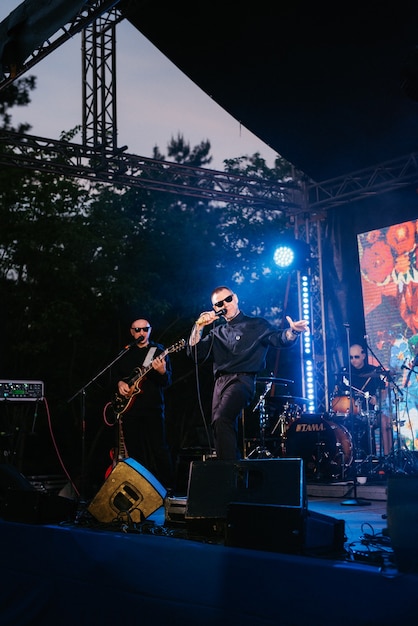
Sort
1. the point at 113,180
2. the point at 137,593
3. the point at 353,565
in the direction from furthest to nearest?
the point at 113,180 → the point at 137,593 → the point at 353,565

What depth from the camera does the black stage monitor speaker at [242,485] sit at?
3.35m

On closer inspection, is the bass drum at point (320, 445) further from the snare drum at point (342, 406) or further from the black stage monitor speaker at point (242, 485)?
the black stage monitor speaker at point (242, 485)

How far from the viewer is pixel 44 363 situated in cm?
1369

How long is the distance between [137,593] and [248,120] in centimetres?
849

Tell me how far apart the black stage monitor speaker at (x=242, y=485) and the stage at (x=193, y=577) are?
0.05 metres

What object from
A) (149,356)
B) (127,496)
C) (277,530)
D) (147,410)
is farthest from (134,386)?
(277,530)

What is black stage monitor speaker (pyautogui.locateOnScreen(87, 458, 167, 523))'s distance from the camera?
4.68m

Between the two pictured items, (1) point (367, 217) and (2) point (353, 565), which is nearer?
(2) point (353, 565)

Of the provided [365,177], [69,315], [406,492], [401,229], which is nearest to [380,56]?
[365,177]

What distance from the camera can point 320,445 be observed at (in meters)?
8.68

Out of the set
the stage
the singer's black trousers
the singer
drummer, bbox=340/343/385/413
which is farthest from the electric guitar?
drummer, bbox=340/343/385/413

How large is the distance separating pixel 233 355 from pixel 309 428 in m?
3.57

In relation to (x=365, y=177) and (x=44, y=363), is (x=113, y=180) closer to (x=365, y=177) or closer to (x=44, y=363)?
(x=365, y=177)

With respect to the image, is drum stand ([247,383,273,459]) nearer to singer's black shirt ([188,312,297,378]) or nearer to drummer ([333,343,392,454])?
drummer ([333,343,392,454])
